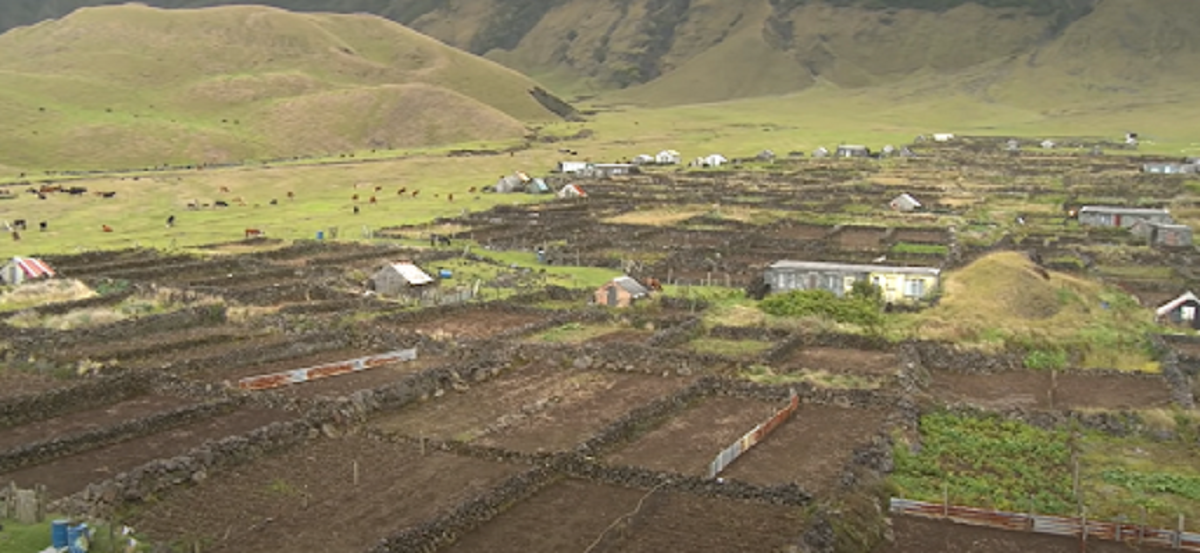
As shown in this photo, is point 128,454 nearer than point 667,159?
Yes

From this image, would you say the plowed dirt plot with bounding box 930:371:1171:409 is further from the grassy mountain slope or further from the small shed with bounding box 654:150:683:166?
the grassy mountain slope

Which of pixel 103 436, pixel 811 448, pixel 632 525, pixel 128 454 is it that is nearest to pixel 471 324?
pixel 103 436

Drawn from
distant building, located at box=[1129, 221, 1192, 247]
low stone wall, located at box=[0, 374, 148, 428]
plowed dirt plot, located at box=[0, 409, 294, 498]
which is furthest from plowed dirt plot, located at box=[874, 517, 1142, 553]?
distant building, located at box=[1129, 221, 1192, 247]

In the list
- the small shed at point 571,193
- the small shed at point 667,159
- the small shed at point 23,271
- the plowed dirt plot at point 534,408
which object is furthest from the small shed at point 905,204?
the small shed at point 23,271

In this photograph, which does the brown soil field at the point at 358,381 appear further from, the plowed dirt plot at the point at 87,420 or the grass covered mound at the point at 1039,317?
the grass covered mound at the point at 1039,317

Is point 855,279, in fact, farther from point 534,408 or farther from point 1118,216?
point 1118,216

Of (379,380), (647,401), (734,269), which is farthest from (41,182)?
(647,401)
